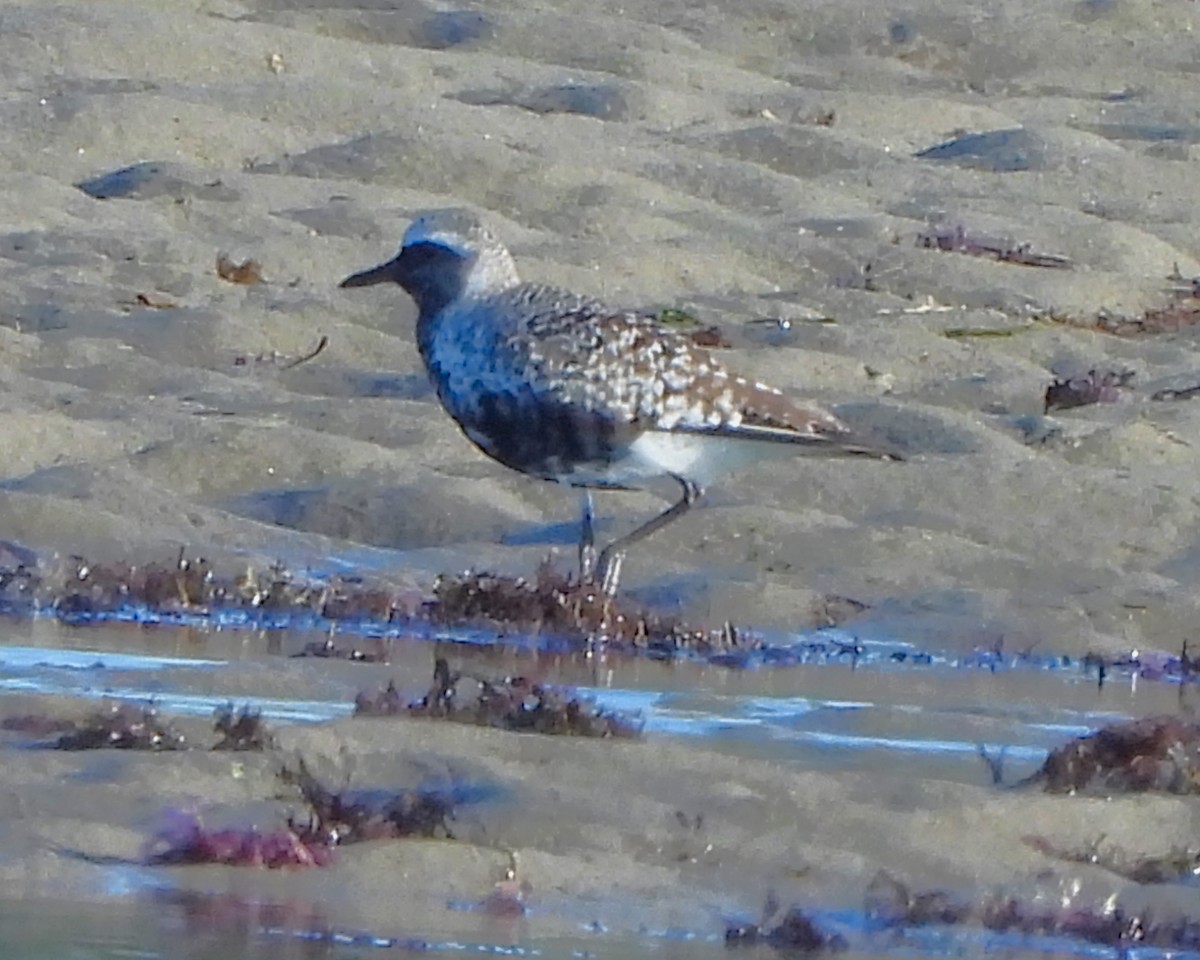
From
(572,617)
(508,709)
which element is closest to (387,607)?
(572,617)

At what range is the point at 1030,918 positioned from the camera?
5586 millimetres

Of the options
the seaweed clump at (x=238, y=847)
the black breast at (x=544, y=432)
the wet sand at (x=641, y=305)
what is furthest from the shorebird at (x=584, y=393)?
the seaweed clump at (x=238, y=847)

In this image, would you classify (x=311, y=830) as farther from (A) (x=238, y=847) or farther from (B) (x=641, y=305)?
(B) (x=641, y=305)

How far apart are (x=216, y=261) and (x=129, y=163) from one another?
2428mm

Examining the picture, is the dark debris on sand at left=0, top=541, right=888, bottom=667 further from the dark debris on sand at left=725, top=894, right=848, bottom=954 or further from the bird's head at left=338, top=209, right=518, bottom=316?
the dark debris on sand at left=725, top=894, right=848, bottom=954

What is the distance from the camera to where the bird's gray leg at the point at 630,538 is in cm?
927

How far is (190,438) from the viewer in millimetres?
10891

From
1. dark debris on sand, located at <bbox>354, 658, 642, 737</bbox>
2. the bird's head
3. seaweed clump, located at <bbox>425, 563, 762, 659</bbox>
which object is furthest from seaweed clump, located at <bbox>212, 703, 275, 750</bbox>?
the bird's head

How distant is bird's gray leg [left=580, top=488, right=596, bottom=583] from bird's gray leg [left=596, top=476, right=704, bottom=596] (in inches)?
1.3

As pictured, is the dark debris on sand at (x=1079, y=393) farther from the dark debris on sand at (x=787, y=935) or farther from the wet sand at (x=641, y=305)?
the dark debris on sand at (x=787, y=935)

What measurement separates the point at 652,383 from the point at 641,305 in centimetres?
460

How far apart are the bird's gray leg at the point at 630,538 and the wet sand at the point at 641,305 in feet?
0.50

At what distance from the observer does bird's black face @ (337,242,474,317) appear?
9883 millimetres

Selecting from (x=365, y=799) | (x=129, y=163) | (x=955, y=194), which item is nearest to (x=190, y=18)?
(x=129, y=163)
